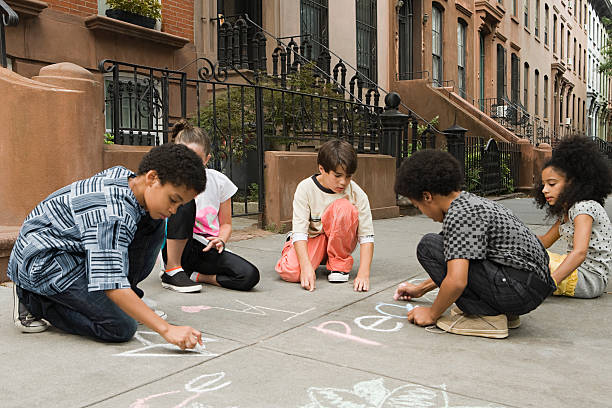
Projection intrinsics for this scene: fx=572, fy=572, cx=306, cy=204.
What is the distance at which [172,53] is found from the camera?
927 cm

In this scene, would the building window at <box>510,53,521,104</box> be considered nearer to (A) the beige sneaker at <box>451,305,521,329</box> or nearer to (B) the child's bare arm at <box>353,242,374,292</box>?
(B) the child's bare arm at <box>353,242,374,292</box>

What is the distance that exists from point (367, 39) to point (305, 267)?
11629 mm

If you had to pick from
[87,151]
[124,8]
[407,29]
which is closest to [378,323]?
[87,151]

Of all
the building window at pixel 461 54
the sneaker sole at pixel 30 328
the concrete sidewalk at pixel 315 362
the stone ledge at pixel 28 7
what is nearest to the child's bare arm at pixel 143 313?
the concrete sidewalk at pixel 315 362

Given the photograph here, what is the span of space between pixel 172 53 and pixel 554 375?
26.9 ft

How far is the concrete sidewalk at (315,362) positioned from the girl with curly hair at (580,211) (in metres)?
0.17

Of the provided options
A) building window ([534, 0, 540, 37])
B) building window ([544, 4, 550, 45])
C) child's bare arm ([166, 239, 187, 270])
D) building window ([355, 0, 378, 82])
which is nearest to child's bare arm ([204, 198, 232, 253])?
child's bare arm ([166, 239, 187, 270])

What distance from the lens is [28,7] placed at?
23.7ft

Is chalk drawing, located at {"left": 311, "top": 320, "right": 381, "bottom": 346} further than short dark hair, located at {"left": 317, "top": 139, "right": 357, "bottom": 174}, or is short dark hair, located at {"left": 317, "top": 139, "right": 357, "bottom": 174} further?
short dark hair, located at {"left": 317, "top": 139, "right": 357, "bottom": 174}

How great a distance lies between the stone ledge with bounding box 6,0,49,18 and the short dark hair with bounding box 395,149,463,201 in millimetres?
6246

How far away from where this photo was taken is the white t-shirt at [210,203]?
413cm

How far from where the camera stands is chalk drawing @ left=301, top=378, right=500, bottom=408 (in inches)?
82.5

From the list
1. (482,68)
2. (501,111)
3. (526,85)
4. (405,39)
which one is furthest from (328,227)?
(526,85)

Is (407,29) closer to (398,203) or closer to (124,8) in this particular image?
(398,203)
